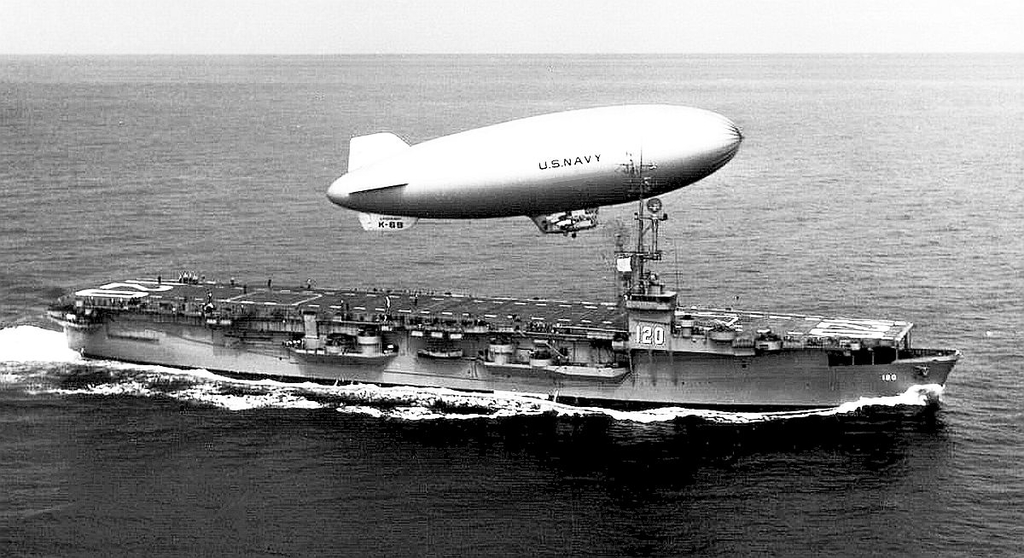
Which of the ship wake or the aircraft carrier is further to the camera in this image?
the ship wake

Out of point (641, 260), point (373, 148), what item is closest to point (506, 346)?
point (641, 260)

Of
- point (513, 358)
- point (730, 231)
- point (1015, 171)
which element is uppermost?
point (1015, 171)

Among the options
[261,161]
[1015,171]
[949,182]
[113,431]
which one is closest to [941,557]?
[113,431]

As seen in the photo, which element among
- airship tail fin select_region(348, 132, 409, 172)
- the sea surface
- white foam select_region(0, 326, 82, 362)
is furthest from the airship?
white foam select_region(0, 326, 82, 362)

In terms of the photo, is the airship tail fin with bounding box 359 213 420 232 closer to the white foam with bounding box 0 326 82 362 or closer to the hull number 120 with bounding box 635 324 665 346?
the hull number 120 with bounding box 635 324 665 346

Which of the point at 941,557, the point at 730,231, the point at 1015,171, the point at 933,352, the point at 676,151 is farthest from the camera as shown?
the point at 1015,171

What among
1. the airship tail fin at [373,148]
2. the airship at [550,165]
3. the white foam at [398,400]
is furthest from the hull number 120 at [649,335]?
the airship tail fin at [373,148]

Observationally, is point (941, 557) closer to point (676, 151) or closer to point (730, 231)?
point (676, 151)
